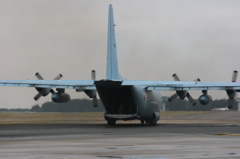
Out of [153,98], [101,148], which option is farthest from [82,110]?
[101,148]

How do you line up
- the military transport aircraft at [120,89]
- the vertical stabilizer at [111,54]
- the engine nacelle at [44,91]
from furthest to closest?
1. the engine nacelle at [44,91]
2. the vertical stabilizer at [111,54]
3. the military transport aircraft at [120,89]

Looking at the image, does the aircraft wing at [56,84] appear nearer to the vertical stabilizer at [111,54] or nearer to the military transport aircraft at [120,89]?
the military transport aircraft at [120,89]

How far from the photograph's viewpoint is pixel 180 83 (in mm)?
49062

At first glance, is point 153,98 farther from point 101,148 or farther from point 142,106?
point 101,148

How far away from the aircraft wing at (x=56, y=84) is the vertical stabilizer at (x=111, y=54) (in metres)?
1.98

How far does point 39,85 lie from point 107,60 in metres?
6.59

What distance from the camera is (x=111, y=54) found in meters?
49.6

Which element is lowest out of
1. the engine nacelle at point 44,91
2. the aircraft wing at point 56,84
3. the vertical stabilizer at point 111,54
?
the engine nacelle at point 44,91

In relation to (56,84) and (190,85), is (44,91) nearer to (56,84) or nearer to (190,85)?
(56,84)

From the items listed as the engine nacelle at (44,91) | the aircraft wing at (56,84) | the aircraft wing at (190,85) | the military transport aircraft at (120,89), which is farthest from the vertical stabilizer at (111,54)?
the engine nacelle at (44,91)

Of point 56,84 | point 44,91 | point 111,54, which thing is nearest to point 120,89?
point 111,54

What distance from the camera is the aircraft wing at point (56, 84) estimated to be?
49000mm

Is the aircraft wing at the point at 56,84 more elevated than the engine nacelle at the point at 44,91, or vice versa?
the aircraft wing at the point at 56,84

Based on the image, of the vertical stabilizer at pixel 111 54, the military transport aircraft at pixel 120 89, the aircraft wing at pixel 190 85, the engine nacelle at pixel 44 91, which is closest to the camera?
the aircraft wing at pixel 190 85
